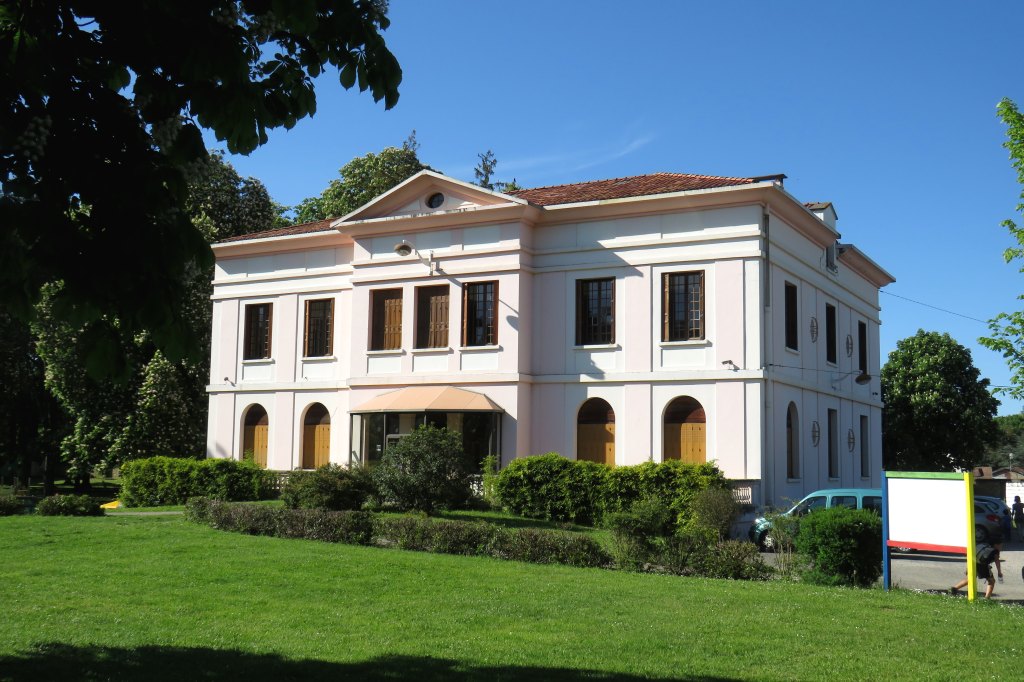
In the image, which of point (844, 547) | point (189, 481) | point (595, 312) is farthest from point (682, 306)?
point (189, 481)

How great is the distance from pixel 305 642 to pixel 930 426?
4520 centimetres

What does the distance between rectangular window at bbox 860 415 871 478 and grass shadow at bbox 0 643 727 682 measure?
3114cm

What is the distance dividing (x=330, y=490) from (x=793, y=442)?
14973mm

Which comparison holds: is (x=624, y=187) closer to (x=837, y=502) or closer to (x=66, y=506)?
(x=837, y=502)

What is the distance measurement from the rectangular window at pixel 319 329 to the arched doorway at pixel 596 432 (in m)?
9.91

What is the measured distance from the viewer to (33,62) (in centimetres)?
506

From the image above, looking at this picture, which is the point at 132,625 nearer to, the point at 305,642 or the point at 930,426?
the point at 305,642

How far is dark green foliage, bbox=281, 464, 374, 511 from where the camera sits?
22891 mm

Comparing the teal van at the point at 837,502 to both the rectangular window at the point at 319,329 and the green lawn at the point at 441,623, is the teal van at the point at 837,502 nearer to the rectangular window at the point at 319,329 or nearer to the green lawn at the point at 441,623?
the green lawn at the point at 441,623

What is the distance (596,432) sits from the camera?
3075 centimetres

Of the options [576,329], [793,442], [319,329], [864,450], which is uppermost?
[319,329]

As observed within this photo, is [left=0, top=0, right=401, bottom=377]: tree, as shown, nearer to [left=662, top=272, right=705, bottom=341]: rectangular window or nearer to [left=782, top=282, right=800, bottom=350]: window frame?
[left=662, top=272, right=705, bottom=341]: rectangular window

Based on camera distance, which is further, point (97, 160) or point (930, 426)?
point (930, 426)

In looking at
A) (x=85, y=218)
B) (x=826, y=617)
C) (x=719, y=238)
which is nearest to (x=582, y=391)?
(x=719, y=238)
